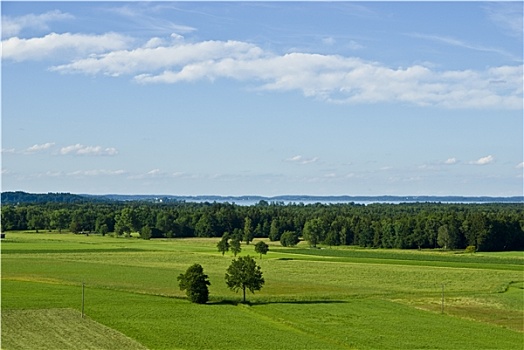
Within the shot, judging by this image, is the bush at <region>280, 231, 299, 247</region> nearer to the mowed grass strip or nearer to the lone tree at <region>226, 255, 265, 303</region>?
the lone tree at <region>226, 255, 265, 303</region>

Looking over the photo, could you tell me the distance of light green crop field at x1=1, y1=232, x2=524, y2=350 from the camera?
161 ft

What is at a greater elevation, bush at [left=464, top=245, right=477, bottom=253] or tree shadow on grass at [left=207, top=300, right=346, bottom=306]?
bush at [left=464, top=245, right=477, bottom=253]

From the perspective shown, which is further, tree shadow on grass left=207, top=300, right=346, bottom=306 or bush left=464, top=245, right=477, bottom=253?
bush left=464, top=245, right=477, bottom=253

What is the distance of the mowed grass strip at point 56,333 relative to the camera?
4431 cm

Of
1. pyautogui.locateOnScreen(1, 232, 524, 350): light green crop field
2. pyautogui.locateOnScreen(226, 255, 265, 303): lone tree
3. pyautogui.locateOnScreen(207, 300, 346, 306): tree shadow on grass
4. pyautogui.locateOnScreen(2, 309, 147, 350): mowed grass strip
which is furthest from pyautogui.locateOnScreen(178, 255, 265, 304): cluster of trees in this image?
pyautogui.locateOnScreen(2, 309, 147, 350): mowed grass strip

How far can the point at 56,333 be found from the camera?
48.3m

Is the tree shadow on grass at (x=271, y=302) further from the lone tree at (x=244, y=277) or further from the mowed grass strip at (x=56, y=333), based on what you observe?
the mowed grass strip at (x=56, y=333)

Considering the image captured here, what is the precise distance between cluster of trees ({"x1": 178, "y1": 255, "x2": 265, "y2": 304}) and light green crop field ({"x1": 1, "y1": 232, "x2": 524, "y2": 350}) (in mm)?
1408

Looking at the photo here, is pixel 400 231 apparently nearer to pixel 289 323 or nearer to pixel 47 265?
pixel 47 265

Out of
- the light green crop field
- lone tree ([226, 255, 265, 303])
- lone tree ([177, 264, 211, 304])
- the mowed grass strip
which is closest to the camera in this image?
the mowed grass strip

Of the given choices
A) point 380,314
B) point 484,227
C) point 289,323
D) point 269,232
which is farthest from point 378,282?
point 269,232

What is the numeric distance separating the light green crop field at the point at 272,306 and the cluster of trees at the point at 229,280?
141 centimetres

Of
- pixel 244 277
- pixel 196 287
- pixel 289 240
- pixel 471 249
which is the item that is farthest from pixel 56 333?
pixel 289 240

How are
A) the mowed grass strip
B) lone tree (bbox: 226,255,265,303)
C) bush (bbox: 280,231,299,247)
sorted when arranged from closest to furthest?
the mowed grass strip, lone tree (bbox: 226,255,265,303), bush (bbox: 280,231,299,247)
